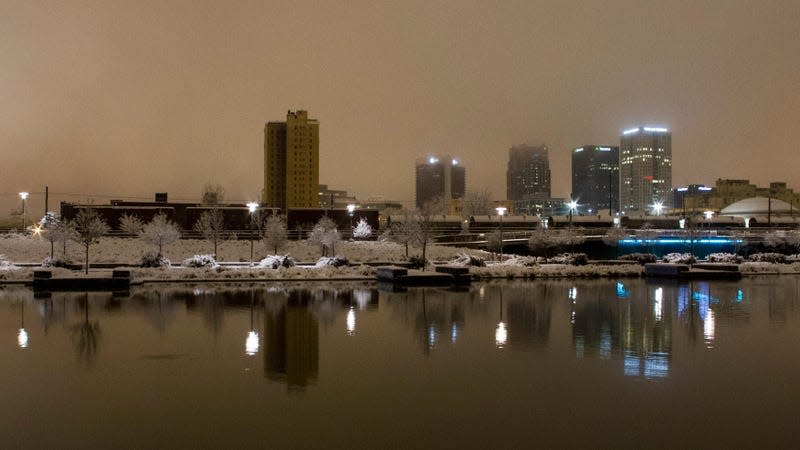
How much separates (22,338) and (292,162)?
434 feet

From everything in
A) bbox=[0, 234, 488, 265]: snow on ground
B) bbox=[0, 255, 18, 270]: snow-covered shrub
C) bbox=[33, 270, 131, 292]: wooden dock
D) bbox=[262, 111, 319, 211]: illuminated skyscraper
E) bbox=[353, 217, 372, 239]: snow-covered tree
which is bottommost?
bbox=[33, 270, 131, 292]: wooden dock

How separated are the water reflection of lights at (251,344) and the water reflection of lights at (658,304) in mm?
12506

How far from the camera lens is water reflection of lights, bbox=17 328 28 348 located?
1684 centimetres

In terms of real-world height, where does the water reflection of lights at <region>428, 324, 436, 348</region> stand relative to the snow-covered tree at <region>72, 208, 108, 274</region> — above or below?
below

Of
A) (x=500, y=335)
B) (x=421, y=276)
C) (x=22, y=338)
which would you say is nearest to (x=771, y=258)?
(x=421, y=276)

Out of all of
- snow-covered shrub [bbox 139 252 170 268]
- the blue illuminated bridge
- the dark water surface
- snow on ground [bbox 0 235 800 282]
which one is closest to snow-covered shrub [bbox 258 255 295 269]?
snow on ground [bbox 0 235 800 282]

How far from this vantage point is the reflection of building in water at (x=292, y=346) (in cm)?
1363

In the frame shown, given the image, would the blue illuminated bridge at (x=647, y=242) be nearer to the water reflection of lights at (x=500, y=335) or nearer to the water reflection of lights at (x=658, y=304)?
the water reflection of lights at (x=658, y=304)

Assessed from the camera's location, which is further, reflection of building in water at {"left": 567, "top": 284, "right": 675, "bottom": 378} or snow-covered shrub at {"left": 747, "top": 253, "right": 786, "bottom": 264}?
snow-covered shrub at {"left": 747, "top": 253, "right": 786, "bottom": 264}

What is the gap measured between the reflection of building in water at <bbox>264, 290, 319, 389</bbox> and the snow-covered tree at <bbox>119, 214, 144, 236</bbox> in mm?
36567

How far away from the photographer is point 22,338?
1769 cm

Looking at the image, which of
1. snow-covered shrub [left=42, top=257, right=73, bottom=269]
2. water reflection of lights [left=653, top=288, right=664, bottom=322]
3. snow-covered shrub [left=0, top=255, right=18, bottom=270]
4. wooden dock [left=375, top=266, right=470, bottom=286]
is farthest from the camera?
snow-covered shrub [left=42, top=257, right=73, bottom=269]

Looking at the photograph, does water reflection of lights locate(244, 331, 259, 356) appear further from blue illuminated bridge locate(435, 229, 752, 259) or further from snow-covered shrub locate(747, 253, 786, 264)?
snow-covered shrub locate(747, 253, 786, 264)

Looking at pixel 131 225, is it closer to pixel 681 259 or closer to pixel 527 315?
pixel 681 259
